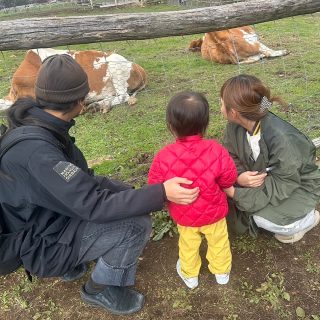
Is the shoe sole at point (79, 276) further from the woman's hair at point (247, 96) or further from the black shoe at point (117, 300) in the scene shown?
the woman's hair at point (247, 96)

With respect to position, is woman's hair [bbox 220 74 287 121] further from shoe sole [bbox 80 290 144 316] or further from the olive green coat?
shoe sole [bbox 80 290 144 316]

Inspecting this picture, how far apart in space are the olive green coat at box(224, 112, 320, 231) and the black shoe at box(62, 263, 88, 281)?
3.34ft

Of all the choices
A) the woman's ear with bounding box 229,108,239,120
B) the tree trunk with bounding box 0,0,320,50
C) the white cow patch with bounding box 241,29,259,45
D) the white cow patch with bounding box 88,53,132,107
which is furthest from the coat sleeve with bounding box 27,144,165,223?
the white cow patch with bounding box 241,29,259,45

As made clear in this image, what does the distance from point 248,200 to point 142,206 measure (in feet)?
2.43

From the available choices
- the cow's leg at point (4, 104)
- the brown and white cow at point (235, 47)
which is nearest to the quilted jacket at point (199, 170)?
the cow's leg at point (4, 104)

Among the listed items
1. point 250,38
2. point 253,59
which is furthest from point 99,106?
point 250,38

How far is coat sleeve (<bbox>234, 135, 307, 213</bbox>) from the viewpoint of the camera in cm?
214

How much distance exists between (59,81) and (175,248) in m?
1.34

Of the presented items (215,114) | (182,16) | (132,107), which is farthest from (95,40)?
(132,107)

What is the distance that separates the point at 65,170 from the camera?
1.68 m

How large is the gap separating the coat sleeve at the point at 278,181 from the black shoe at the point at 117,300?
0.79 m

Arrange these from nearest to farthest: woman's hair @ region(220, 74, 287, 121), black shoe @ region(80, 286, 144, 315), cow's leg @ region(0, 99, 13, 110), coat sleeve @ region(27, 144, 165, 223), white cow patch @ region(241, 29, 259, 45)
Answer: coat sleeve @ region(27, 144, 165, 223) < woman's hair @ region(220, 74, 287, 121) < black shoe @ region(80, 286, 144, 315) < cow's leg @ region(0, 99, 13, 110) < white cow patch @ region(241, 29, 259, 45)

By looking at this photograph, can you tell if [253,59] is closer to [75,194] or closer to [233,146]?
[233,146]

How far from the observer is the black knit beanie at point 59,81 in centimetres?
176
